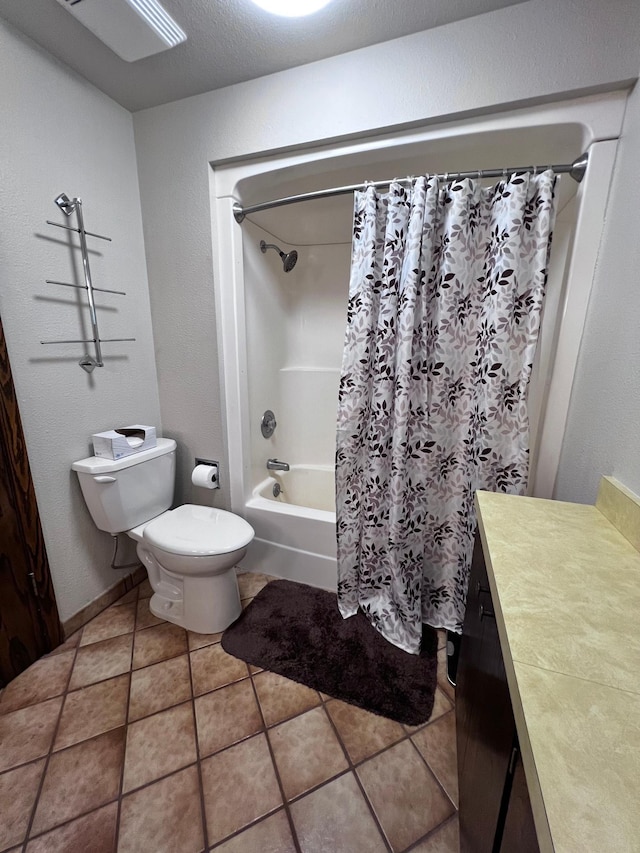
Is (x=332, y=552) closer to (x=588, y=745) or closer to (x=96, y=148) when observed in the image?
(x=588, y=745)

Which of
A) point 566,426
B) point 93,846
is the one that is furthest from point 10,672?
point 566,426

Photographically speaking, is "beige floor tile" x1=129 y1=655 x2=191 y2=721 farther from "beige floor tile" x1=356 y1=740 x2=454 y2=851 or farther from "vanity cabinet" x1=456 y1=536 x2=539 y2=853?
"vanity cabinet" x1=456 y1=536 x2=539 y2=853

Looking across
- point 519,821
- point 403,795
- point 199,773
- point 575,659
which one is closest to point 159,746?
point 199,773

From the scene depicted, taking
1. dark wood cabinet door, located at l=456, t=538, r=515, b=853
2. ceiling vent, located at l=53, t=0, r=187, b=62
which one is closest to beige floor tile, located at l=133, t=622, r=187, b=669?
dark wood cabinet door, located at l=456, t=538, r=515, b=853

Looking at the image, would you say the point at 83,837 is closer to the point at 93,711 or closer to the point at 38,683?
the point at 93,711

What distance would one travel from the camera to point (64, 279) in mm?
1354

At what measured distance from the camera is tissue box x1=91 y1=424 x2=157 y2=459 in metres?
1.45

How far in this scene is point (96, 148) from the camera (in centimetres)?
143

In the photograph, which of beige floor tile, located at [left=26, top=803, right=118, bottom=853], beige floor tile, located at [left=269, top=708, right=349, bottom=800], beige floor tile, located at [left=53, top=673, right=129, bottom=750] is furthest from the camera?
beige floor tile, located at [left=53, top=673, right=129, bottom=750]

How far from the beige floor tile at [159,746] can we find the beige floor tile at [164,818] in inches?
1.2

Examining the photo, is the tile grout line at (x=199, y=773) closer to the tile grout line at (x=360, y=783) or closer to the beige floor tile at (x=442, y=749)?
the tile grout line at (x=360, y=783)

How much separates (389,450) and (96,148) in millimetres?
1780

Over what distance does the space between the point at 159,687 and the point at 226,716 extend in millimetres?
294

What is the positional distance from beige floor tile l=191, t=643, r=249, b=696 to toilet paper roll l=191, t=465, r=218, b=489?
0.72 metres
